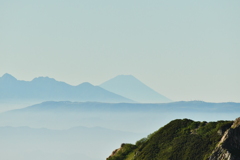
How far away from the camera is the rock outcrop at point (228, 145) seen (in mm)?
62131

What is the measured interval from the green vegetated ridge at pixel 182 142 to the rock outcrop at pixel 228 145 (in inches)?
61.6

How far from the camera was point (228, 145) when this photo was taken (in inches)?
2507

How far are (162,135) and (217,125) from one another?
1057 cm

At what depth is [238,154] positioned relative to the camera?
6153 centimetres

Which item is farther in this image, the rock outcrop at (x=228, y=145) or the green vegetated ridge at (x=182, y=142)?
the green vegetated ridge at (x=182, y=142)

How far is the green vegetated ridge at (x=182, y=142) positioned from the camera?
67.8m

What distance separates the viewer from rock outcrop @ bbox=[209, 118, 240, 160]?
62.1 meters

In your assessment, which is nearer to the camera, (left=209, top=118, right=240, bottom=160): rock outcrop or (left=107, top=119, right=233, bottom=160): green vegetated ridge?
(left=209, top=118, right=240, bottom=160): rock outcrop

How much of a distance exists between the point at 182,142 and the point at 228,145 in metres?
9.54

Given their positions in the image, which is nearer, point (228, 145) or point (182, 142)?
point (228, 145)

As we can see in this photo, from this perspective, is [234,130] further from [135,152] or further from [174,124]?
[135,152]

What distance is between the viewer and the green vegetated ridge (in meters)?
67.8

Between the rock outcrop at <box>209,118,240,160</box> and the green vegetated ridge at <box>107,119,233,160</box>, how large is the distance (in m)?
1.56

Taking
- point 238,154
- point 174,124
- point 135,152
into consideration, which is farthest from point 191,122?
point 238,154
